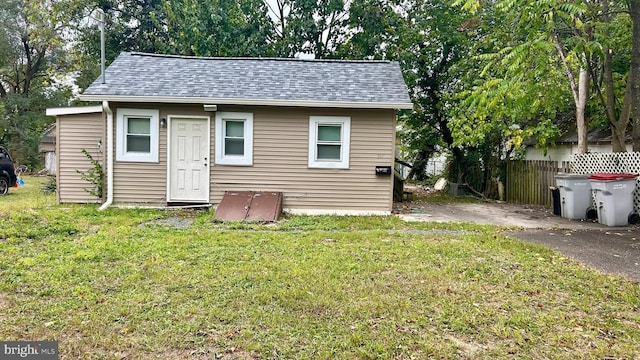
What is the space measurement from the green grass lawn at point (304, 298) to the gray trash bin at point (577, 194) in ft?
11.0

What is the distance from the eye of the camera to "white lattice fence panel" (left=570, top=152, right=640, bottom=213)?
765 cm

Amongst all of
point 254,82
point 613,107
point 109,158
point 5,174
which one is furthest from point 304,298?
point 5,174

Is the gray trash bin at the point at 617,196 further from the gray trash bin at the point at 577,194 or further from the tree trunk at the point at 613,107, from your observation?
the tree trunk at the point at 613,107

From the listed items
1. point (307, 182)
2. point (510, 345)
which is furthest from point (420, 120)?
point (510, 345)

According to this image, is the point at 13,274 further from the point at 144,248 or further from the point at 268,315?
the point at 268,315

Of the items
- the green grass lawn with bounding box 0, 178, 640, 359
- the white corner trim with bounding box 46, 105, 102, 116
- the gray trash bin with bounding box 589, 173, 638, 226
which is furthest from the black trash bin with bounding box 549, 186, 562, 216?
the white corner trim with bounding box 46, 105, 102, 116

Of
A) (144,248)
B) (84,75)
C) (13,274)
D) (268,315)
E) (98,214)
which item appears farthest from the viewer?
(84,75)

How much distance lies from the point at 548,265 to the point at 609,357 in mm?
2198

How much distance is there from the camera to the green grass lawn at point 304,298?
2.59 metres

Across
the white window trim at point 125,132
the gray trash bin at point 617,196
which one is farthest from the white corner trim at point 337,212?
the gray trash bin at point 617,196

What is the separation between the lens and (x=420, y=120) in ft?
46.7

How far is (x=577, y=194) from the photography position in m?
7.98

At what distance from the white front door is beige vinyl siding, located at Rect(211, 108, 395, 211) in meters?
0.31

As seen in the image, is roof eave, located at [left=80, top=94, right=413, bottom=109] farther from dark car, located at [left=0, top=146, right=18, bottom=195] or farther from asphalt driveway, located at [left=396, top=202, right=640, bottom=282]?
dark car, located at [left=0, top=146, right=18, bottom=195]
